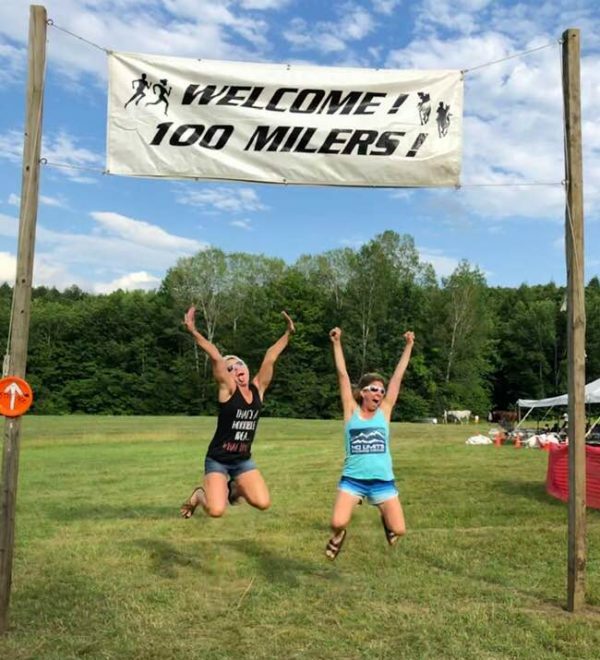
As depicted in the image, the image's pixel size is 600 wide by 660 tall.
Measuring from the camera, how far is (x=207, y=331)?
6159 cm

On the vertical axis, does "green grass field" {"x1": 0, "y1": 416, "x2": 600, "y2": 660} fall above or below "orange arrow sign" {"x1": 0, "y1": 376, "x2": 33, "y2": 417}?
below

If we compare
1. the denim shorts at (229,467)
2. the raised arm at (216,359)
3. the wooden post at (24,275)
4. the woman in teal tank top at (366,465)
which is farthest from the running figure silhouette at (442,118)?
the denim shorts at (229,467)

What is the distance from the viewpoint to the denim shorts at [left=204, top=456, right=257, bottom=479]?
23.5 ft

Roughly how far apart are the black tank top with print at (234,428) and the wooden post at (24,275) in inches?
78.4

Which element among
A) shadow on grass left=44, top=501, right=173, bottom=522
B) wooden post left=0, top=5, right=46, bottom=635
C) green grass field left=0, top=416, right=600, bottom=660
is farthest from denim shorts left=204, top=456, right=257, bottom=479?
shadow on grass left=44, top=501, right=173, bottom=522

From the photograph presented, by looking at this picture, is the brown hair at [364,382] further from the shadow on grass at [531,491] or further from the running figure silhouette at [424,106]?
the shadow on grass at [531,491]

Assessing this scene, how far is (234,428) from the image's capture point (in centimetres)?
712

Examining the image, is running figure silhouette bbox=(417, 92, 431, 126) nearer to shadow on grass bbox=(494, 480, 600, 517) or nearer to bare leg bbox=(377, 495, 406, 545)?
bare leg bbox=(377, 495, 406, 545)

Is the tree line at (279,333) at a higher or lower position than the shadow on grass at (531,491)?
higher

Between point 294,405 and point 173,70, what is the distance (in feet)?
169

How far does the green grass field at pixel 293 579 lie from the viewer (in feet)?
17.7

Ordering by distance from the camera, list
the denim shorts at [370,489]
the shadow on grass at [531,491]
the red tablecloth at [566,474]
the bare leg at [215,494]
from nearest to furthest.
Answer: the denim shorts at [370,489] < the bare leg at [215,494] < the red tablecloth at [566,474] < the shadow on grass at [531,491]

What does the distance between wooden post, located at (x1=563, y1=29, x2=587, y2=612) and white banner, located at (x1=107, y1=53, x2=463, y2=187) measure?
1.37m

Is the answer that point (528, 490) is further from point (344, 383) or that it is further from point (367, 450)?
point (344, 383)
